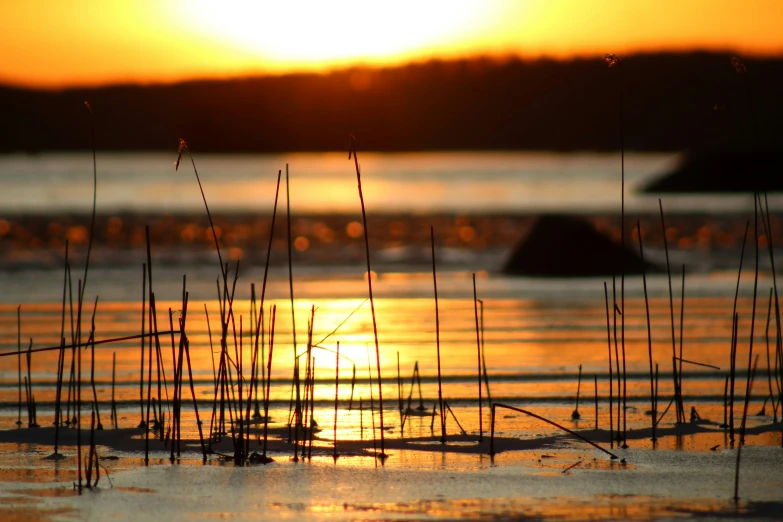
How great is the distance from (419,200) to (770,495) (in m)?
29.2

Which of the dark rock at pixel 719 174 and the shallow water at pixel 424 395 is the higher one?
the dark rock at pixel 719 174

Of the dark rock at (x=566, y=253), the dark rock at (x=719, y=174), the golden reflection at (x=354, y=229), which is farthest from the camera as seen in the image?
the dark rock at (x=719, y=174)

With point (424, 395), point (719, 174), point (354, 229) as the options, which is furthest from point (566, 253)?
point (719, 174)

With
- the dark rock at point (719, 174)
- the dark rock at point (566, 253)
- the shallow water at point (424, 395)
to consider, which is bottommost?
the shallow water at point (424, 395)

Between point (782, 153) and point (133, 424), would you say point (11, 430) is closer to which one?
point (133, 424)

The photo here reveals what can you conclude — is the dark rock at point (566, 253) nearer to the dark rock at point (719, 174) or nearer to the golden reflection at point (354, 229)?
the golden reflection at point (354, 229)

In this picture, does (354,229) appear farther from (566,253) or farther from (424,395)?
(424,395)

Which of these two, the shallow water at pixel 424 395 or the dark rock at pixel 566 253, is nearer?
the shallow water at pixel 424 395

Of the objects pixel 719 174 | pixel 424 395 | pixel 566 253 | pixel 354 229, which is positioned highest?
pixel 719 174

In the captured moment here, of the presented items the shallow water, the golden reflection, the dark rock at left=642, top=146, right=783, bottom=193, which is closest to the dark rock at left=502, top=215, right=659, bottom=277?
the shallow water

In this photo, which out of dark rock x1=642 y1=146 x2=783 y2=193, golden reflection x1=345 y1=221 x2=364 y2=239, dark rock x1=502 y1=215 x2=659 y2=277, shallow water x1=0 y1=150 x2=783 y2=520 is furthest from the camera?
dark rock x1=642 y1=146 x2=783 y2=193

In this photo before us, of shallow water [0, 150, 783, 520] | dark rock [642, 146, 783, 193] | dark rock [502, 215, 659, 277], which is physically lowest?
shallow water [0, 150, 783, 520]

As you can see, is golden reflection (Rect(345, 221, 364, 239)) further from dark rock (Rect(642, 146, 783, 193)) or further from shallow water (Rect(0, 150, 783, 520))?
dark rock (Rect(642, 146, 783, 193))

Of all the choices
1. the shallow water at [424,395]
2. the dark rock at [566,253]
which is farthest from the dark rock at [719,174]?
the shallow water at [424,395]
